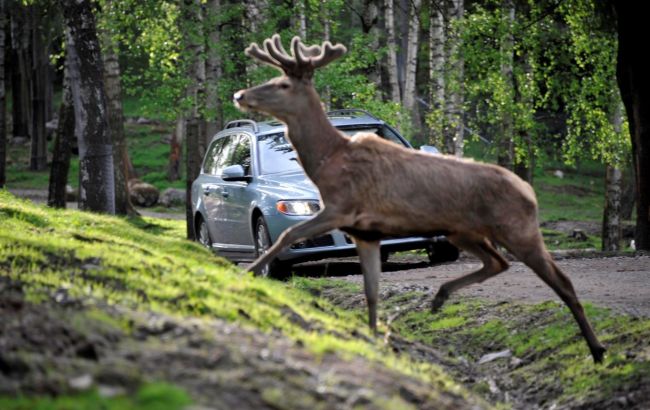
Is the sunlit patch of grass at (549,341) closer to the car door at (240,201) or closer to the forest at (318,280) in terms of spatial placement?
the forest at (318,280)

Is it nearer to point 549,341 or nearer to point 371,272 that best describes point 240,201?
point 549,341

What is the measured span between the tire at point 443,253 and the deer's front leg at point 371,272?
24.0ft

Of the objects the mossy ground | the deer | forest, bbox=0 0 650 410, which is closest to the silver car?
forest, bbox=0 0 650 410

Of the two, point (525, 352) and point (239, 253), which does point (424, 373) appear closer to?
point (525, 352)

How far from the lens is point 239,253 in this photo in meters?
17.2

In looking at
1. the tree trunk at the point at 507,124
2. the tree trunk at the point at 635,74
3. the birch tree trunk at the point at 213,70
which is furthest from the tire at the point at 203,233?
the tree trunk at the point at 507,124

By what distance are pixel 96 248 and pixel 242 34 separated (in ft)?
50.3

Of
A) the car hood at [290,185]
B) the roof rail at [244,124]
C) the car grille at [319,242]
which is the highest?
the roof rail at [244,124]

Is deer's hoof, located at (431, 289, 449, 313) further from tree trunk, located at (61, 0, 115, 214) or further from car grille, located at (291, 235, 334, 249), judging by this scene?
tree trunk, located at (61, 0, 115, 214)

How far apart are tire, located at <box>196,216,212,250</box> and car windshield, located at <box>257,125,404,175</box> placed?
195 cm

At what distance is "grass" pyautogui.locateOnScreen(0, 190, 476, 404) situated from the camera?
26.4 ft

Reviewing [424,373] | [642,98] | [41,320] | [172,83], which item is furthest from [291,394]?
[172,83]

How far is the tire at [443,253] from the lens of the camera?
17500 millimetres

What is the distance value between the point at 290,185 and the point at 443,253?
2830mm
